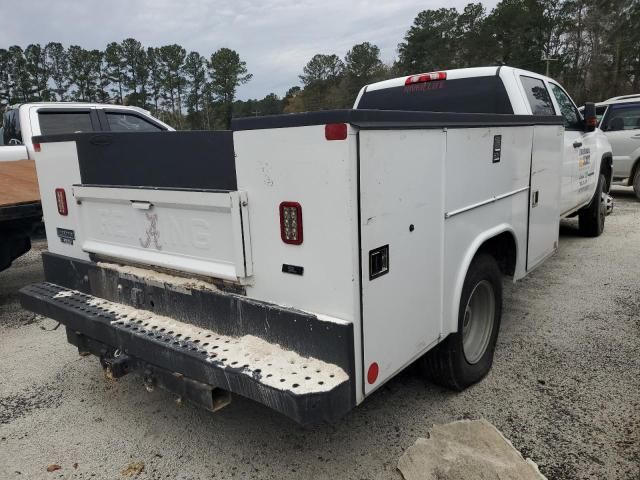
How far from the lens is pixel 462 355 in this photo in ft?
9.95

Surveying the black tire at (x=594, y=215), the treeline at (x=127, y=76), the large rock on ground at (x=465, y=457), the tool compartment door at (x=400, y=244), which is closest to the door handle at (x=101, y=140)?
the tool compartment door at (x=400, y=244)

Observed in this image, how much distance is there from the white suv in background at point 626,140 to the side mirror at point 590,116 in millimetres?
5847

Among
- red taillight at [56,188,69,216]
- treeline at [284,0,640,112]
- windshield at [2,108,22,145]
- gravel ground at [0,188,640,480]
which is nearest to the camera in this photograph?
gravel ground at [0,188,640,480]

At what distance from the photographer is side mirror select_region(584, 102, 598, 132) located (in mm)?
5363

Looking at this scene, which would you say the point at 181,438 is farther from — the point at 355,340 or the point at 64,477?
the point at 355,340

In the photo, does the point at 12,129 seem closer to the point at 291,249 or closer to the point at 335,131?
the point at 291,249

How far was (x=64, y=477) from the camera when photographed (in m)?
2.57

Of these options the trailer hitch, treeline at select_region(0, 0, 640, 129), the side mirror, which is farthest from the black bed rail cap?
treeline at select_region(0, 0, 640, 129)

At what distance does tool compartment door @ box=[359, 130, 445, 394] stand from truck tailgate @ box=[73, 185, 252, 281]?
0.61m

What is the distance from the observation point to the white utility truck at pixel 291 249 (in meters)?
2.00

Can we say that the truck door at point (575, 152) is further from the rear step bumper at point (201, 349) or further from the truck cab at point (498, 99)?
the rear step bumper at point (201, 349)

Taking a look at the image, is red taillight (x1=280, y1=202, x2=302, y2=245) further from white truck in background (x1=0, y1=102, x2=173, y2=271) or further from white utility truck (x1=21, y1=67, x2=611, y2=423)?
white truck in background (x1=0, y1=102, x2=173, y2=271)

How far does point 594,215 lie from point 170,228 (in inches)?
251

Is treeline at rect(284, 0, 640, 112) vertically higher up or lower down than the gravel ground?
higher up
